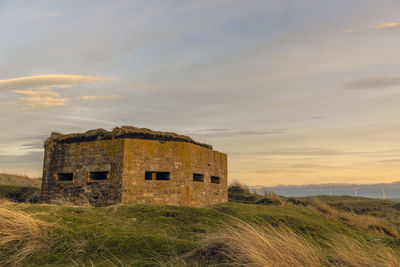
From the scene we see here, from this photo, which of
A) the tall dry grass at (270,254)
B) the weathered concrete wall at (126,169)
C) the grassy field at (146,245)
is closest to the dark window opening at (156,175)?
the weathered concrete wall at (126,169)

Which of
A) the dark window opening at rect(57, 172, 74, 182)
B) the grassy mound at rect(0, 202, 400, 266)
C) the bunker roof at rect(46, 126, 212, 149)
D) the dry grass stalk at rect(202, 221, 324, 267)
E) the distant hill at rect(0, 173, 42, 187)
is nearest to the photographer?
the dry grass stalk at rect(202, 221, 324, 267)

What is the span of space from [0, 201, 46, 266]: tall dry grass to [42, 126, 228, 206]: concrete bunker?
584 cm

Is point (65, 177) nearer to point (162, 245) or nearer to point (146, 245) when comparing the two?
point (146, 245)

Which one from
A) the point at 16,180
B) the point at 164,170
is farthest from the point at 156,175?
the point at 16,180

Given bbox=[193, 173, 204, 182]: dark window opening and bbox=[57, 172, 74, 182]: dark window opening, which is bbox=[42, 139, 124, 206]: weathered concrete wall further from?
bbox=[193, 173, 204, 182]: dark window opening

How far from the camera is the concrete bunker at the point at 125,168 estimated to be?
12430mm

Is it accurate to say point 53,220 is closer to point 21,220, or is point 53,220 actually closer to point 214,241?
point 21,220

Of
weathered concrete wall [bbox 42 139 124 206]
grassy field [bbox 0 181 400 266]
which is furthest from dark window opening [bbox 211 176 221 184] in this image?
grassy field [bbox 0 181 400 266]

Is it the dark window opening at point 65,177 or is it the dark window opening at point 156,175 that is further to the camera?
the dark window opening at point 65,177

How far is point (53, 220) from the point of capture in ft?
23.2

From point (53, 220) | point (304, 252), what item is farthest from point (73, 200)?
point (304, 252)

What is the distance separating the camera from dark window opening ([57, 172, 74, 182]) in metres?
14.1

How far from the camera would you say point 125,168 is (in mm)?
12273

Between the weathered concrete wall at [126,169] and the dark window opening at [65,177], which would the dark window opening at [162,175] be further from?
the dark window opening at [65,177]
